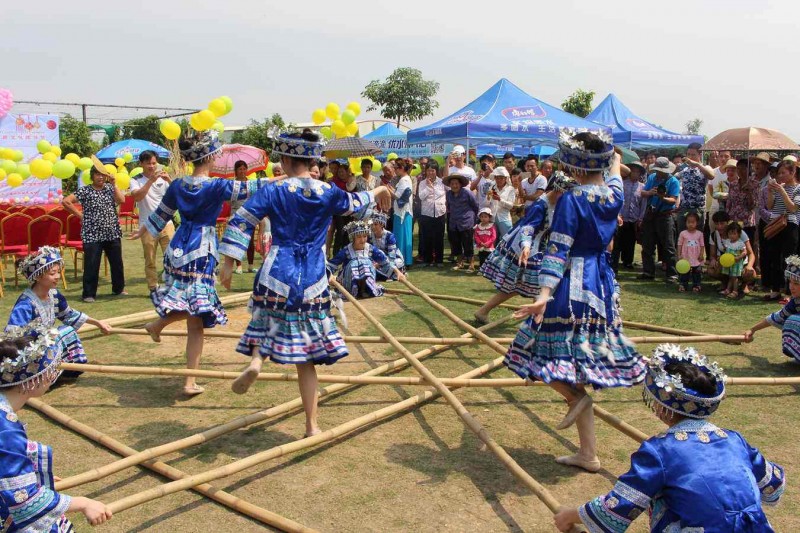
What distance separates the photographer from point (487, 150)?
30.7 m

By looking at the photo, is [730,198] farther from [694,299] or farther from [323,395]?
[323,395]

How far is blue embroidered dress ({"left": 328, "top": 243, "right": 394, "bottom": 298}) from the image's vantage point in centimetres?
887

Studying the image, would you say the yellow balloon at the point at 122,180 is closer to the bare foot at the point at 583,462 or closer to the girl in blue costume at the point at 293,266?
the girl in blue costume at the point at 293,266

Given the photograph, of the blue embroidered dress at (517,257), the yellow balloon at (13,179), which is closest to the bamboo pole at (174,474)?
the blue embroidered dress at (517,257)

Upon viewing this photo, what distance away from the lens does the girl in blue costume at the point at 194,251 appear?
16.9ft

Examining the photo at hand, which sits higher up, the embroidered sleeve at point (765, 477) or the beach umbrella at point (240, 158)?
the beach umbrella at point (240, 158)

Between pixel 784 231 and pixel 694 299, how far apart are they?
1.44m

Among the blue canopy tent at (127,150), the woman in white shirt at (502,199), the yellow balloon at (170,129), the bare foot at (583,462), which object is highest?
the blue canopy tent at (127,150)

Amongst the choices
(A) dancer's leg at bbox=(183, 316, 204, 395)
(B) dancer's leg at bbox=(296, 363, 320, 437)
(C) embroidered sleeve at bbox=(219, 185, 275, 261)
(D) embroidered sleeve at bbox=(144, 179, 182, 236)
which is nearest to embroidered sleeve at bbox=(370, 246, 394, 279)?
(D) embroidered sleeve at bbox=(144, 179, 182, 236)

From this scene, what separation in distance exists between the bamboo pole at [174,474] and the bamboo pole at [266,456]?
0.14m

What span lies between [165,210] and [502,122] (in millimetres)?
11012

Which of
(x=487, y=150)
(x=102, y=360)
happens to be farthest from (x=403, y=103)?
(x=102, y=360)

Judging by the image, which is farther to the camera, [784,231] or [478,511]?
[784,231]

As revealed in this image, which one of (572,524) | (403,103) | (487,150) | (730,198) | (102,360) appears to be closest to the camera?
(572,524)
